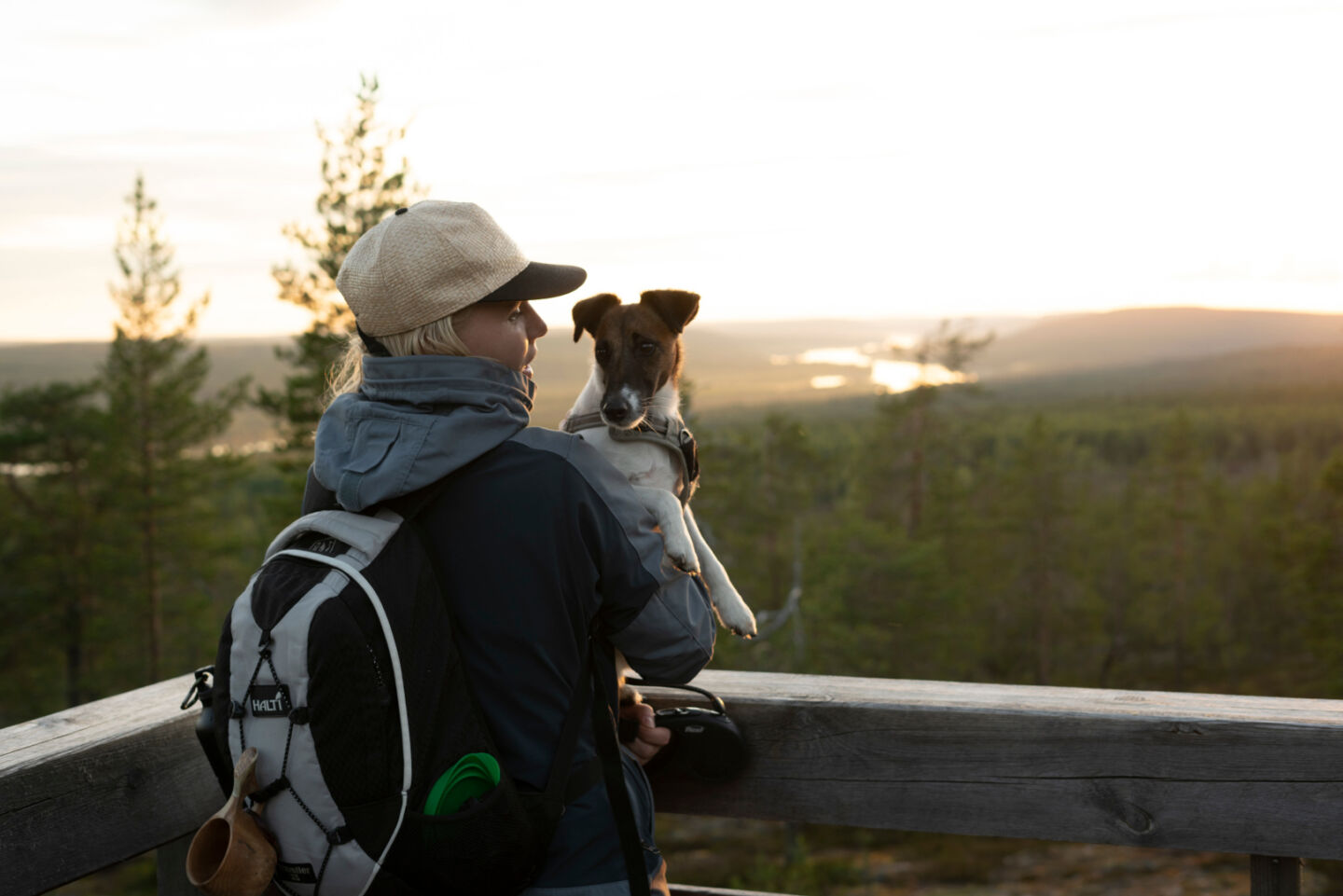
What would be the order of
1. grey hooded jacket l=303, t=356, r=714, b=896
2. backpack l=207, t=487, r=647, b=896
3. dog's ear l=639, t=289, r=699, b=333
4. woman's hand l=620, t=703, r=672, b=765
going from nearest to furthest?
backpack l=207, t=487, r=647, b=896
grey hooded jacket l=303, t=356, r=714, b=896
woman's hand l=620, t=703, r=672, b=765
dog's ear l=639, t=289, r=699, b=333

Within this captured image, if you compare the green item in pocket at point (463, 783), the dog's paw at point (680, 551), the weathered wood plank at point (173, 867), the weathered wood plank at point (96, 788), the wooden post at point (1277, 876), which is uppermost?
the dog's paw at point (680, 551)

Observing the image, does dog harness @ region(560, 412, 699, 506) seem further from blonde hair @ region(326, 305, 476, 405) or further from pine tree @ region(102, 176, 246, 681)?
pine tree @ region(102, 176, 246, 681)

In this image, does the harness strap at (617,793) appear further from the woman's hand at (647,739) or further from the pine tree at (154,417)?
the pine tree at (154,417)

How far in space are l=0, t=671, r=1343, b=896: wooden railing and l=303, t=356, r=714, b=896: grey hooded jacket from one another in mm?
665

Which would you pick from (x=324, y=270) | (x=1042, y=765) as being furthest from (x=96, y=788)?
(x=324, y=270)

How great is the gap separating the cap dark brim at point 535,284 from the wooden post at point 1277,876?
210cm

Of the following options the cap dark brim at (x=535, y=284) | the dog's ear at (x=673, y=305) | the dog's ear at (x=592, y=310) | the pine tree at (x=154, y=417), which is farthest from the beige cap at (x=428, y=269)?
the pine tree at (x=154, y=417)

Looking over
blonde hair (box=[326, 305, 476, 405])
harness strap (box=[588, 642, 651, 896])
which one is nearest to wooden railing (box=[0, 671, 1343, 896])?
harness strap (box=[588, 642, 651, 896])

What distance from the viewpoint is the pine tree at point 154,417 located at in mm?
40844

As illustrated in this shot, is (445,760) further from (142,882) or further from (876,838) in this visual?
(876,838)

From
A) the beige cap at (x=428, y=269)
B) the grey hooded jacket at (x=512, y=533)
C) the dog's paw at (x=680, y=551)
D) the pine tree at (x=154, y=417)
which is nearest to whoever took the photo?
the grey hooded jacket at (x=512, y=533)

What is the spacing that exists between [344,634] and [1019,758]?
160 cm

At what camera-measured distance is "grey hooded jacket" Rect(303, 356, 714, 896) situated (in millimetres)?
2057

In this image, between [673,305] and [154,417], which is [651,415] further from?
[154,417]
